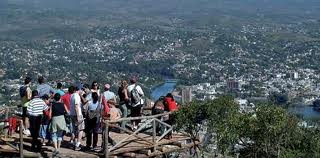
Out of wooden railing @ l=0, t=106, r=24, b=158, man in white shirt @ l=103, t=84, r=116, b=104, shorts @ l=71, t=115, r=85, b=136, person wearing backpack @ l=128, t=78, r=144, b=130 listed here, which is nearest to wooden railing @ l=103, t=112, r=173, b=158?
shorts @ l=71, t=115, r=85, b=136

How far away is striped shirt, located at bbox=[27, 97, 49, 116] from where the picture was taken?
13930 millimetres

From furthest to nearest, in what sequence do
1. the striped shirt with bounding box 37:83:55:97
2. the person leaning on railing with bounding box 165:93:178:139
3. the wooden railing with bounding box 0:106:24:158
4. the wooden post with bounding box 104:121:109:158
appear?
the person leaning on railing with bounding box 165:93:178:139
the striped shirt with bounding box 37:83:55:97
the wooden railing with bounding box 0:106:24:158
the wooden post with bounding box 104:121:109:158

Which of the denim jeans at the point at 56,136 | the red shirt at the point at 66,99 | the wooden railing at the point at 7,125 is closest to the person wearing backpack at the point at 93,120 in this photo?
the denim jeans at the point at 56,136

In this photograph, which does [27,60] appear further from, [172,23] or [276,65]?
[172,23]

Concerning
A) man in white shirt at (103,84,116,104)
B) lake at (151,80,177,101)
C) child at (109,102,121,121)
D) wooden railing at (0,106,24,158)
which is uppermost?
man in white shirt at (103,84,116,104)

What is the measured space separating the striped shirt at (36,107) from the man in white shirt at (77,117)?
2.15ft

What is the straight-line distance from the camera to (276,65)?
4286 inches

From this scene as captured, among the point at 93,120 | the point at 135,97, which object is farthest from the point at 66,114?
the point at 135,97

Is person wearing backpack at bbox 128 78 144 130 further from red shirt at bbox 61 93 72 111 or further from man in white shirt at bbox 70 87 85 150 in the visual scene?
man in white shirt at bbox 70 87 85 150

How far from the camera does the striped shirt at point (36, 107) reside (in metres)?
13.9

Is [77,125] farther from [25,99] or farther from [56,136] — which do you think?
[25,99]

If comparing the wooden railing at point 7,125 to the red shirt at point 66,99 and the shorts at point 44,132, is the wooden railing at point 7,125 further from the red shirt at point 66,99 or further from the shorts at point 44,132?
the red shirt at point 66,99

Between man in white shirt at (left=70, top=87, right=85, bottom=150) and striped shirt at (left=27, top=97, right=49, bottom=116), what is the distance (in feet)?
2.15

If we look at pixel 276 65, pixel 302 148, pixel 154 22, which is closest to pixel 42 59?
pixel 276 65
